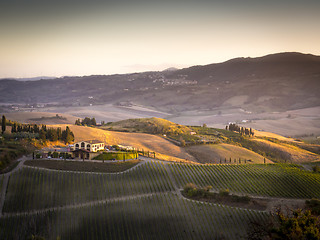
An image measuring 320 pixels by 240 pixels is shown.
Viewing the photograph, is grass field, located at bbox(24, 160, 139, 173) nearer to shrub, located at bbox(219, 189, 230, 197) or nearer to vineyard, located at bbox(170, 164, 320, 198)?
vineyard, located at bbox(170, 164, 320, 198)

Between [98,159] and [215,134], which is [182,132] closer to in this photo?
[215,134]

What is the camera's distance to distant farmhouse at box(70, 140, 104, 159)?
53312mm

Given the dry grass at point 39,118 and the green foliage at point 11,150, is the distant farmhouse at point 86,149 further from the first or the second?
the dry grass at point 39,118

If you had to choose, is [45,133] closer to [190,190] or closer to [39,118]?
[190,190]

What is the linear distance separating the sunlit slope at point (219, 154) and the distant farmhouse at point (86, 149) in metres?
25.3

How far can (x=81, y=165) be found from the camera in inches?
1939

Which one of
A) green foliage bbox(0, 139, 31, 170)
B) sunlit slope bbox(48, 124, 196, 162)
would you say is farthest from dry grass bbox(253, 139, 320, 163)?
green foliage bbox(0, 139, 31, 170)

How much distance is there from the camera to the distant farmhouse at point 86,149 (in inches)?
2099

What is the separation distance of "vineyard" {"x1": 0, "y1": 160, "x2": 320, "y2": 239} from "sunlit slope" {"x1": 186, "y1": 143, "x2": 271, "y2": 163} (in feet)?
75.0

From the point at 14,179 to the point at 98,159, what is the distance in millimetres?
13532

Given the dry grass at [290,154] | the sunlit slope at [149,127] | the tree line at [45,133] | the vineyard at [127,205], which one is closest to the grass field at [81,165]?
the vineyard at [127,205]

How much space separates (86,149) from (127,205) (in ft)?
59.5

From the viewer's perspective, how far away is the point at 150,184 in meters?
45.4

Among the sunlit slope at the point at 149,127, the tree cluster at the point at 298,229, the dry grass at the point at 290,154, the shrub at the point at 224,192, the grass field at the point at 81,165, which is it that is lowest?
the dry grass at the point at 290,154
